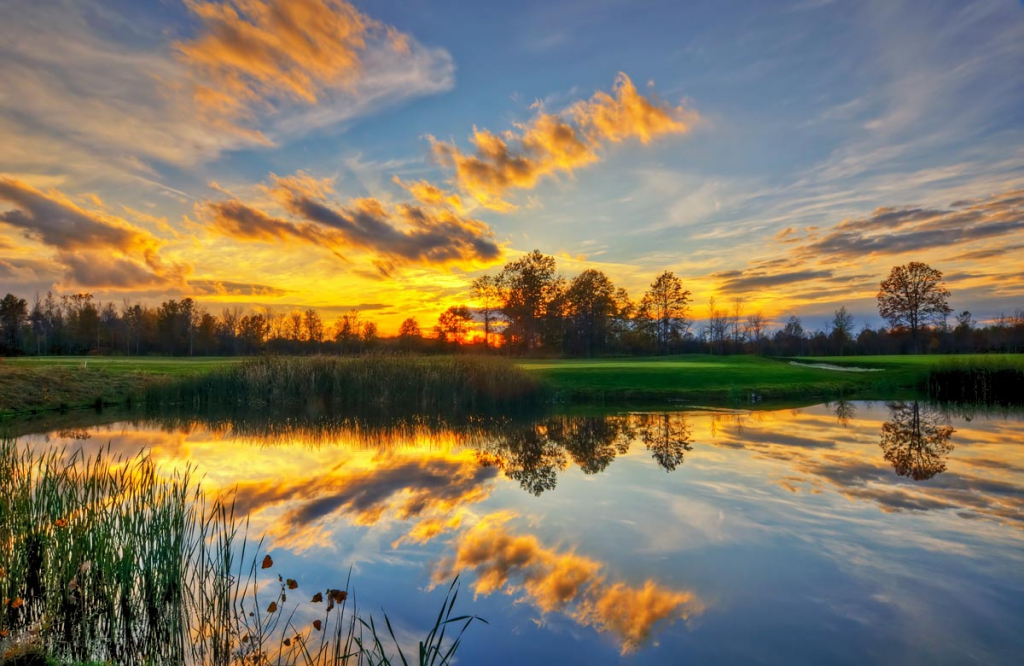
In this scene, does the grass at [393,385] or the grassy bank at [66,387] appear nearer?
the grassy bank at [66,387]

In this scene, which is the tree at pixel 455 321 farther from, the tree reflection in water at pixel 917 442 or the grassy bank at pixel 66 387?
the tree reflection in water at pixel 917 442

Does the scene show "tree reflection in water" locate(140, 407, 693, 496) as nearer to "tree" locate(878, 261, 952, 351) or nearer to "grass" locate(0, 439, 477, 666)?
"grass" locate(0, 439, 477, 666)

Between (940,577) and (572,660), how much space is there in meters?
3.77

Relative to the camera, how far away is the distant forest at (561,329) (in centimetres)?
5488

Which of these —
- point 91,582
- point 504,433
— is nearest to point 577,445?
point 504,433

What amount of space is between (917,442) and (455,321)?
5848 centimetres

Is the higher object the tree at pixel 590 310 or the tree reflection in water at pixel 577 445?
the tree at pixel 590 310

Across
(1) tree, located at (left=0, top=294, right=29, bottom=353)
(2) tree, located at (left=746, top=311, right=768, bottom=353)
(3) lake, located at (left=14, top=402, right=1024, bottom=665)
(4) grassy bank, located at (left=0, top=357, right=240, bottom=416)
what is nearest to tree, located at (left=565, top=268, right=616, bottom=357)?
(2) tree, located at (left=746, top=311, right=768, bottom=353)

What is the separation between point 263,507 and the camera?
759 cm

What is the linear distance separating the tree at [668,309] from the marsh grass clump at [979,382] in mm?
35366

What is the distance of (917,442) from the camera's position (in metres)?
12.1

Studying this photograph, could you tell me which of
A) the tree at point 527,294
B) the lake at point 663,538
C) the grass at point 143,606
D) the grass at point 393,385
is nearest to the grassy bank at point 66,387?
the grass at point 393,385

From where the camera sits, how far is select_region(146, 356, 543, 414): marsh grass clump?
21312 mm

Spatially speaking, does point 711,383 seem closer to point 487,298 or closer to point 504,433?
point 504,433
